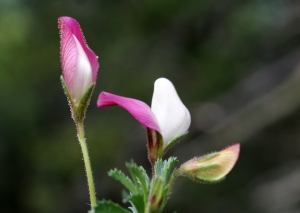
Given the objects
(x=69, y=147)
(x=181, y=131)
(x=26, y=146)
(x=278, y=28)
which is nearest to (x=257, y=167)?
(x=278, y=28)

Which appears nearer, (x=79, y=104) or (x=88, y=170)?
(x=88, y=170)

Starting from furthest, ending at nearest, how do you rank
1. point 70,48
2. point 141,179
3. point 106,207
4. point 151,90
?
1. point 151,90
2. point 70,48
3. point 141,179
4. point 106,207

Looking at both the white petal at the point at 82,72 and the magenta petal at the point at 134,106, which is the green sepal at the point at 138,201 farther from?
the white petal at the point at 82,72

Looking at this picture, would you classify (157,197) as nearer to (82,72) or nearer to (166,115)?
(166,115)

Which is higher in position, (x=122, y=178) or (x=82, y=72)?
(x=82, y=72)

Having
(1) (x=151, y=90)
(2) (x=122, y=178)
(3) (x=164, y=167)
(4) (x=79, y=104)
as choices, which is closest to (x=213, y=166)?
(3) (x=164, y=167)

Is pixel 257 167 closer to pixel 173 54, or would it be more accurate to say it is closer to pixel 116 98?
pixel 173 54

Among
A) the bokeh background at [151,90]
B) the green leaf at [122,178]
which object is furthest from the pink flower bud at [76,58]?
the bokeh background at [151,90]

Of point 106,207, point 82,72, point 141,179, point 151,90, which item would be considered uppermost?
point 151,90
